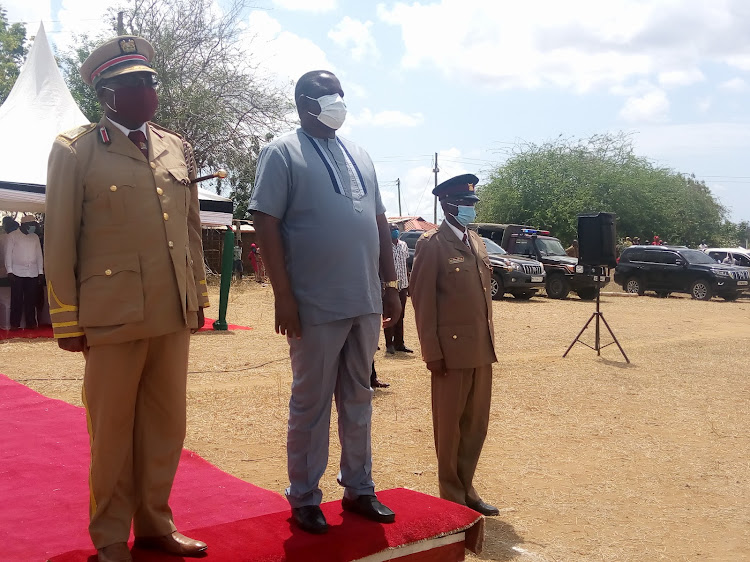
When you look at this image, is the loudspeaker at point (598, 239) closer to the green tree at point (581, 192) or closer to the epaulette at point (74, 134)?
Result: the epaulette at point (74, 134)

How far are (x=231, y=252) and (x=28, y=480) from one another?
30.1 ft

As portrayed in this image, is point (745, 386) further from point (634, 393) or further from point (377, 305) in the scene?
point (377, 305)

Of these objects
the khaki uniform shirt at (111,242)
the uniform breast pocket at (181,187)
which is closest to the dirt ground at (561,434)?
the khaki uniform shirt at (111,242)

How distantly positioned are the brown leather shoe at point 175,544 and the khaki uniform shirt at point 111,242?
828 millimetres

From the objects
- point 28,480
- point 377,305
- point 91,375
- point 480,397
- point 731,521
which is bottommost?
point 731,521

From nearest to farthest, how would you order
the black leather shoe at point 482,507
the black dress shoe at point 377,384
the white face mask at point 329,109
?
1. the white face mask at point 329,109
2. the black leather shoe at point 482,507
3. the black dress shoe at point 377,384

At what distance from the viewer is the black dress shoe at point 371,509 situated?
3.33 m

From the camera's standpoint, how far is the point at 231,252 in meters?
13.5

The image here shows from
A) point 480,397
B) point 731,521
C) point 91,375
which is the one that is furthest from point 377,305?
point 731,521

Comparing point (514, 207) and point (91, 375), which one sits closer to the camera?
point (91, 375)

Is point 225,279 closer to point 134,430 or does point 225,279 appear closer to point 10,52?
point 134,430

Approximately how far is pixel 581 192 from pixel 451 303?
3544 centimetres

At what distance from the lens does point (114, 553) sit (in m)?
2.81

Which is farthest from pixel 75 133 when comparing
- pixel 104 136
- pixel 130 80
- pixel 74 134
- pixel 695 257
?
pixel 695 257
